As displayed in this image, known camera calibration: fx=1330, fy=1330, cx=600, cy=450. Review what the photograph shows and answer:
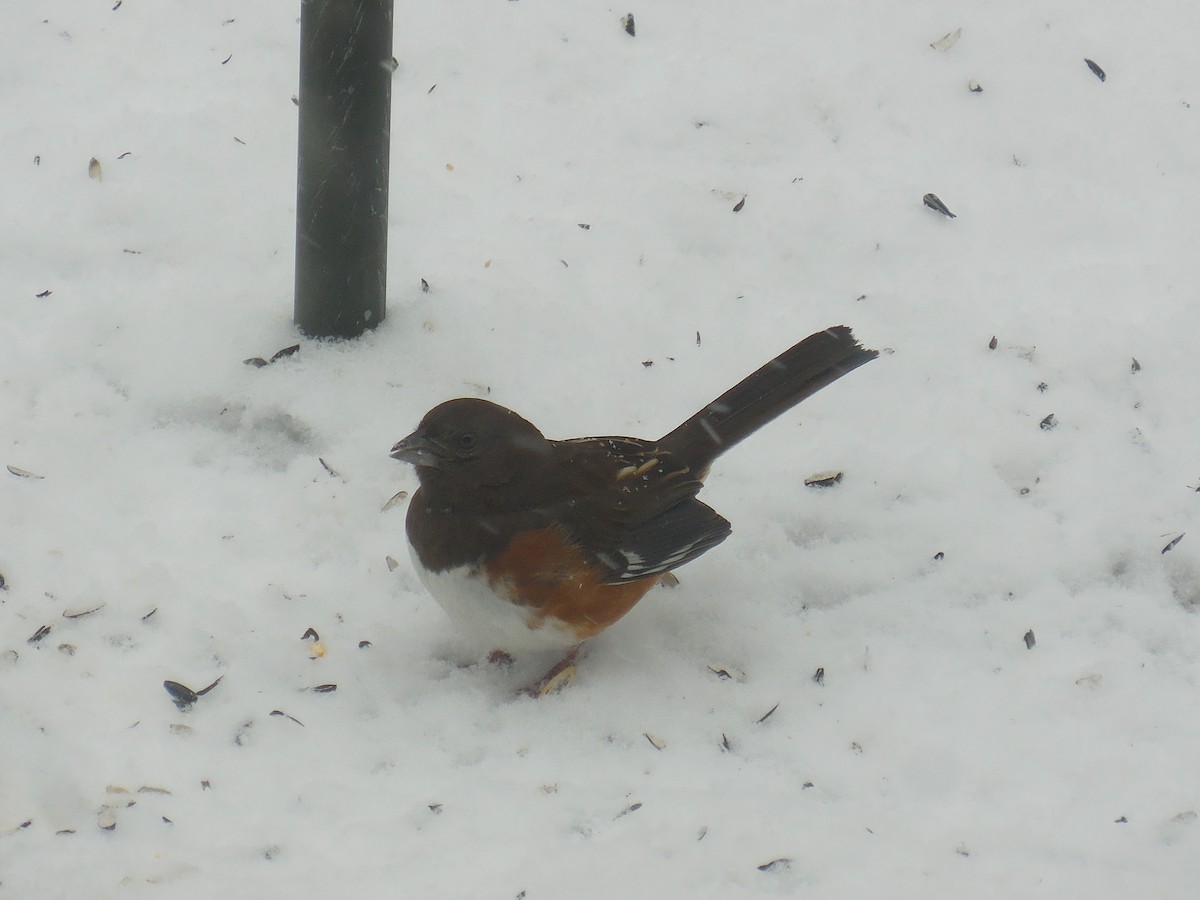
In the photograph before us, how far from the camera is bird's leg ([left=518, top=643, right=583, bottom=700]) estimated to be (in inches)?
129

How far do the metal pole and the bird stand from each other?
921 mm

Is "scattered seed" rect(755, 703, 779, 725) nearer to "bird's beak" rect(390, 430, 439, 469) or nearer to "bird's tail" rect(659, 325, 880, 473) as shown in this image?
"bird's tail" rect(659, 325, 880, 473)

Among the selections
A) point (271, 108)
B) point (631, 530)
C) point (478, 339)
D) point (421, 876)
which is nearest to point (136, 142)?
point (271, 108)

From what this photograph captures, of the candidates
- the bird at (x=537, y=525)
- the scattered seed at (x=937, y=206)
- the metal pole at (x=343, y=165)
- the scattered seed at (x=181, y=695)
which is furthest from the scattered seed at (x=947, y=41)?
the scattered seed at (x=181, y=695)

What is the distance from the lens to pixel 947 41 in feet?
16.7

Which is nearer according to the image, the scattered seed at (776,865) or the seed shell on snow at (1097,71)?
the scattered seed at (776,865)

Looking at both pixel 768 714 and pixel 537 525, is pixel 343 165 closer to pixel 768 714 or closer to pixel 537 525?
pixel 537 525

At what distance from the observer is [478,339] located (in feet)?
14.0

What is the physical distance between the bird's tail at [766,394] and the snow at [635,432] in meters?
0.30

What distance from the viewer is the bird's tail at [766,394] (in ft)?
11.9

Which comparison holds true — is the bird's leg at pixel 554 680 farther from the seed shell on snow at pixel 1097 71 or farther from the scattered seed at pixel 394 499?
the seed shell on snow at pixel 1097 71

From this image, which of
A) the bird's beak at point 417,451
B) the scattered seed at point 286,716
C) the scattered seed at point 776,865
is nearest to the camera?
the scattered seed at point 776,865

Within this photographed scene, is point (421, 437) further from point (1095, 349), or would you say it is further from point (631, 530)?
point (1095, 349)

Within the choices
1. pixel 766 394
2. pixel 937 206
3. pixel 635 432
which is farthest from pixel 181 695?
pixel 937 206
